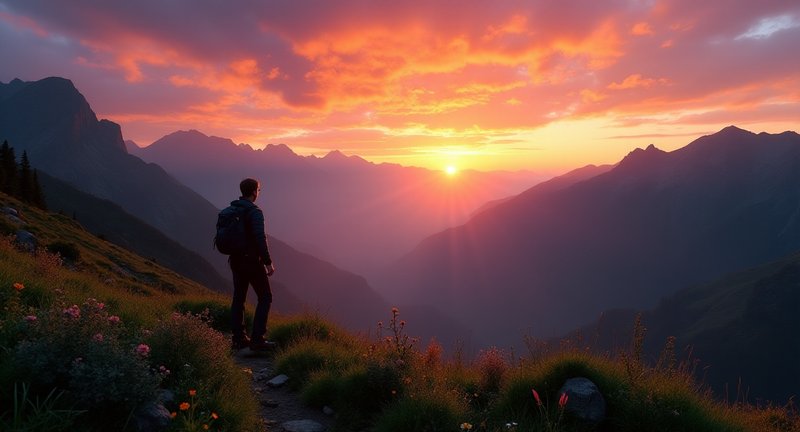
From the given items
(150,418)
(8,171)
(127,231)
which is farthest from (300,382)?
(127,231)

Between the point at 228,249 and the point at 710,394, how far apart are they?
7734 mm

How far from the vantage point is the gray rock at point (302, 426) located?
5445 mm

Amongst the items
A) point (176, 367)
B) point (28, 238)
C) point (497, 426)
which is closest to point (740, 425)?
point (497, 426)

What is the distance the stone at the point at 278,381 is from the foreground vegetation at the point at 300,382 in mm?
185

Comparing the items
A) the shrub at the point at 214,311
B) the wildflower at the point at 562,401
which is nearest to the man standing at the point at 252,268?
the shrub at the point at 214,311

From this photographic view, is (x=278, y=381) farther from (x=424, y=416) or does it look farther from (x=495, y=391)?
(x=495, y=391)

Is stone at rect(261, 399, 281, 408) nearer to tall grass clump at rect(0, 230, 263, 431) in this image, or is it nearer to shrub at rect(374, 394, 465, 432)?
tall grass clump at rect(0, 230, 263, 431)

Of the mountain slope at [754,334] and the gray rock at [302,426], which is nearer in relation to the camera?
the gray rock at [302,426]

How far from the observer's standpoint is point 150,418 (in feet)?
12.6

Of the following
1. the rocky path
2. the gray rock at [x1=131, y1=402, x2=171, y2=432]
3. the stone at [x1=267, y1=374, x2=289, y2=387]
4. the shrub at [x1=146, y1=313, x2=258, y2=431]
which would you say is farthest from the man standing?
the gray rock at [x1=131, y1=402, x2=171, y2=432]

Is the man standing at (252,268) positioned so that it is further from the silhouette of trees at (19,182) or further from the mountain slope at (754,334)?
the mountain slope at (754,334)

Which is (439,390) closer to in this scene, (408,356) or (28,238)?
(408,356)

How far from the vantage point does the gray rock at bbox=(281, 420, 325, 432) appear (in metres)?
5.45

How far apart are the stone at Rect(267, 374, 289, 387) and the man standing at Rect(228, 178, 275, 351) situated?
1569mm
